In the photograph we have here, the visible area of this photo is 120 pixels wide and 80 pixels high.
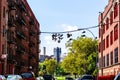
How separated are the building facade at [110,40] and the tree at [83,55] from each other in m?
32.5

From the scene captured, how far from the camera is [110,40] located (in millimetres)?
74812

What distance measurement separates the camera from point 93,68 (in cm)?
12550

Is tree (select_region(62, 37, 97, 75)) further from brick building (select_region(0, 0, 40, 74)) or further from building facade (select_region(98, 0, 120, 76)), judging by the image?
building facade (select_region(98, 0, 120, 76))

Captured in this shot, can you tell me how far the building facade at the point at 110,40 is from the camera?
65.4 m

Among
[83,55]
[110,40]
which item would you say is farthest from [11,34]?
[83,55]

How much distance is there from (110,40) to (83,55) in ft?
158

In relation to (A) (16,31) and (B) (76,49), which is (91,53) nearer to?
(B) (76,49)

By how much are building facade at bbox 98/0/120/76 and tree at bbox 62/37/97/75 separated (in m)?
32.5

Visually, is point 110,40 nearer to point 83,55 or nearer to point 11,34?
point 11,34

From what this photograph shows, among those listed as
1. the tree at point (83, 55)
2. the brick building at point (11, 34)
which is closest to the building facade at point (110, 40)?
the brick building at point (11, 34)

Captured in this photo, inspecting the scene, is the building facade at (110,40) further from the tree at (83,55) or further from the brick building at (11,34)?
the tree at (83,55)

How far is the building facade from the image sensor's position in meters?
65.4

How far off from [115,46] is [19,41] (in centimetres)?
3786

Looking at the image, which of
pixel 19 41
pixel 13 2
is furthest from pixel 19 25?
pixel 13 2
